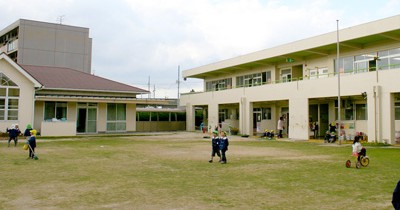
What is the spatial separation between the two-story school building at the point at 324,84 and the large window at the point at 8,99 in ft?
60.6

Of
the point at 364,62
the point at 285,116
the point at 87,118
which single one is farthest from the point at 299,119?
the point at 87,118

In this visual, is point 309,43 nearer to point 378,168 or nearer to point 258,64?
point 258,64

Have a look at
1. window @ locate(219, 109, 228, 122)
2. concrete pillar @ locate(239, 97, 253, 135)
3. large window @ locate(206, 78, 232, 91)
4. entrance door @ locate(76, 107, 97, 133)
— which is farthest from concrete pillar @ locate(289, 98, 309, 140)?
entrance door @ locate(76, 107, 97, 133)

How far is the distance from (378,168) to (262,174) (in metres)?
4.12

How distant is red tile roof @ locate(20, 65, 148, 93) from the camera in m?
33.2

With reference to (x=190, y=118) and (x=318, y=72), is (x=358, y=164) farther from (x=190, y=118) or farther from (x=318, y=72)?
(x=190, y=118)

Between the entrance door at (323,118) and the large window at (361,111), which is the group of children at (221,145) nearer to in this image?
the large window at (361,111)

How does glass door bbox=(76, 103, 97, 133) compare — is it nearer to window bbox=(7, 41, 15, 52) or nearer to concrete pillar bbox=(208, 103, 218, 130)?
concrete pillar bbox=(208, 103, 218, 130)

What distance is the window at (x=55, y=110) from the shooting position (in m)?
31.8

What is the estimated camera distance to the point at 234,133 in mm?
35406

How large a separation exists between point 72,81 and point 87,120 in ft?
14.2

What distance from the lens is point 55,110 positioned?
32.1 m

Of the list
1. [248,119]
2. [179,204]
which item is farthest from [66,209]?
[248,119]

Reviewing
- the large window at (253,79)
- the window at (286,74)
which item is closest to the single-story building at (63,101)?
the large window at (253,79)
